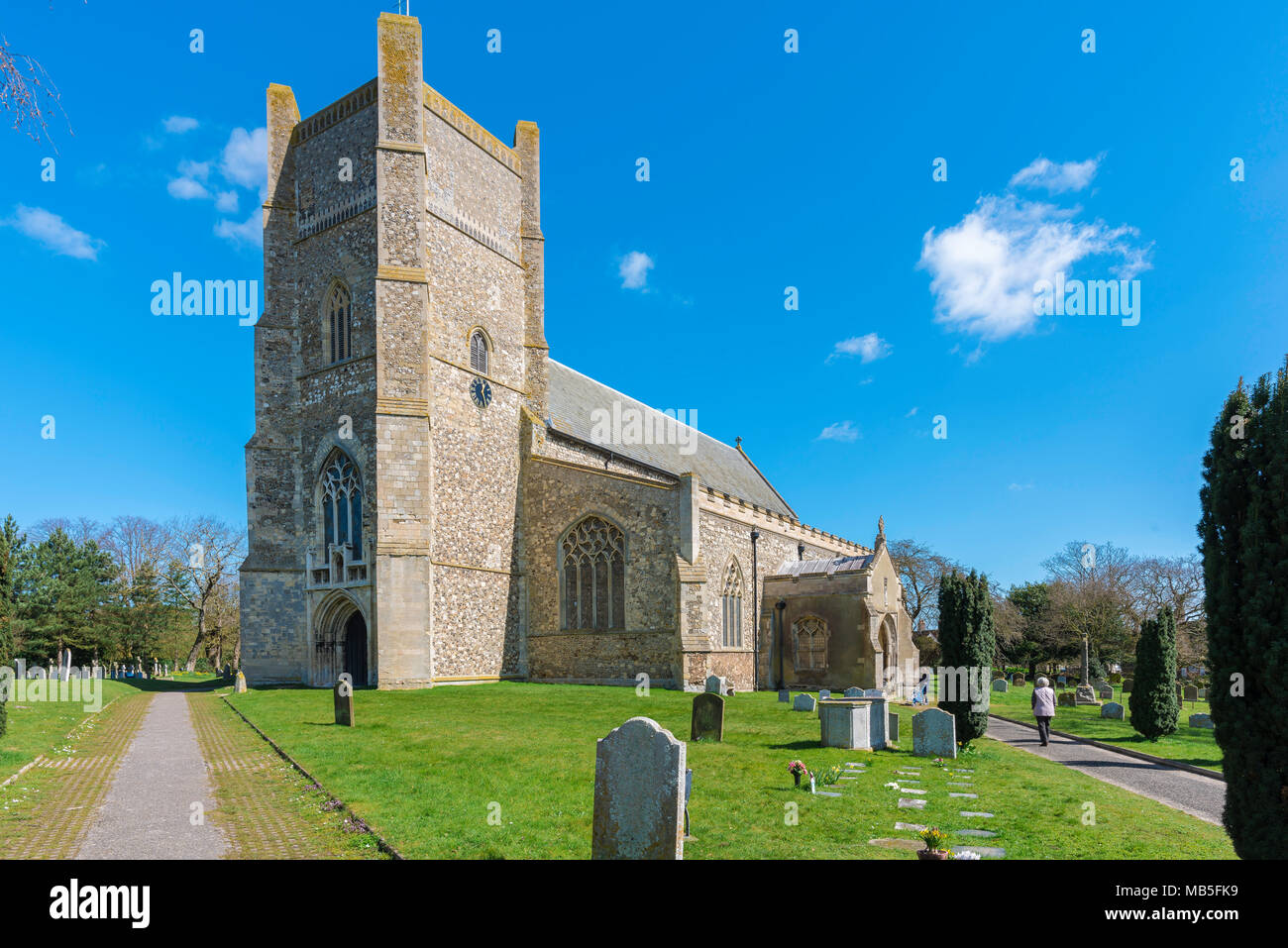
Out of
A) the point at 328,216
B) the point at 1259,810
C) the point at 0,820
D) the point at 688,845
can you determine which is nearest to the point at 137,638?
the point at 328,216

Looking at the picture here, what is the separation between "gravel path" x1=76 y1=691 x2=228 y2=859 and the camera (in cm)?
670

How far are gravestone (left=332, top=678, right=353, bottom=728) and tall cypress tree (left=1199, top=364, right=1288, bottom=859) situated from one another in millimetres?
13438

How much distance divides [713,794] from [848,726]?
190 inches

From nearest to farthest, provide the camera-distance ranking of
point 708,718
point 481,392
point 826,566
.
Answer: point 708,718, point 481,392, point 826,566

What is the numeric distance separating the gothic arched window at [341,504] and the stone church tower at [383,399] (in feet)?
0.22

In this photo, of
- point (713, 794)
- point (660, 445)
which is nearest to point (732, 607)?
point (660, 445)

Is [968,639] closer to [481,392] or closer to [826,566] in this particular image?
[826,566]

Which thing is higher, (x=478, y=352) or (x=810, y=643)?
(x=478, y=352)

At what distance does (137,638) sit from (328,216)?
32665 millimetres

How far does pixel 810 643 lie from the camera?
2784 cm

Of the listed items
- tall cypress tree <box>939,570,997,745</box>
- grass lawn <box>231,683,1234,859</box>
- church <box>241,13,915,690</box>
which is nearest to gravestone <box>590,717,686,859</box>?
grass lawn <box>231,683,1234,859</box>

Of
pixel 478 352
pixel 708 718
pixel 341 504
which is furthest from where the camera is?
pixel 478 352
